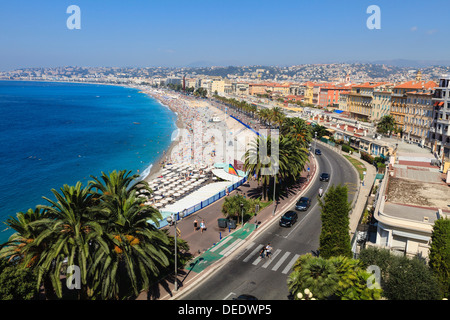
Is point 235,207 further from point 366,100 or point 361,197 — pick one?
point 366,100

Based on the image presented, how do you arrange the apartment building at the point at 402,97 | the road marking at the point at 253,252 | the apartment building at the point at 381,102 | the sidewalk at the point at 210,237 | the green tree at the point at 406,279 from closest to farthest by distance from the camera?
the green tree at the point at 406,279 < the sidewalk at the point at 210,237 < the road marking at the point at 253,252 < the apartment building at the point at 402,97 < the apartment building at the point at 381,102

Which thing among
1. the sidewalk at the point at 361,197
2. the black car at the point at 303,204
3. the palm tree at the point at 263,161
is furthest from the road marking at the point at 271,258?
the palm tree at the point at 263,161

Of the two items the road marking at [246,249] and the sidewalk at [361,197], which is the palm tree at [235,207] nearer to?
the road marking at [246,249]

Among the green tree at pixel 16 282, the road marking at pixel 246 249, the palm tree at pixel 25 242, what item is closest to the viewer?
the green tree at pixel 16 282

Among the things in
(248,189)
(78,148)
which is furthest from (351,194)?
(78,148)

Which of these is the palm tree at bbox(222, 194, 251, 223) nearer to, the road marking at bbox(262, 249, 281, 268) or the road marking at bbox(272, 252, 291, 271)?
the road marking at bbox(262, 249, 281, 268)

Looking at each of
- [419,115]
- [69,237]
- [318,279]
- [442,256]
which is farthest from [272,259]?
[419,115]
